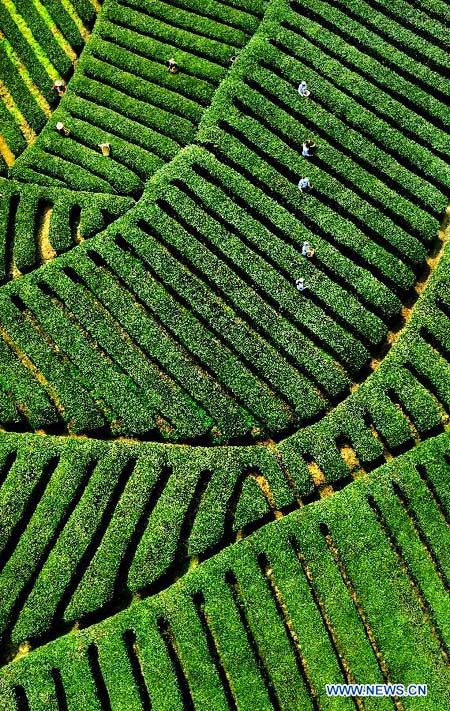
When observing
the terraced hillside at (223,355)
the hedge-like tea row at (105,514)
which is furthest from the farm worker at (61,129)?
the hedge-like tea row at (105,514)

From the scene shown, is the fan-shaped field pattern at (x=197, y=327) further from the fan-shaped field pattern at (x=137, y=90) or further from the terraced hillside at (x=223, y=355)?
the fan-shaped field pattern at (x=137, y=90)

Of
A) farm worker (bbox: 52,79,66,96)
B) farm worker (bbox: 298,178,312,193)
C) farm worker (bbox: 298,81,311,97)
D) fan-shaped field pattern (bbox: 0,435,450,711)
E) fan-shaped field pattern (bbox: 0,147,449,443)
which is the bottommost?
fan-shaped field pattern (bbox: 0,435,450,711)

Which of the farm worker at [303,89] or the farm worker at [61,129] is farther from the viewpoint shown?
the farm worker at [61,129]

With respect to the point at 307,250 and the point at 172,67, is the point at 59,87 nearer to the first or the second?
the point at 172,67

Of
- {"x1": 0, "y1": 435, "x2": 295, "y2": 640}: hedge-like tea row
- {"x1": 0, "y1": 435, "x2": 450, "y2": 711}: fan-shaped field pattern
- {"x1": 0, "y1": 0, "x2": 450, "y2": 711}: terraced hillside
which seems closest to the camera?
{"x1": 0, "y1": 435, "x2": 450, "y2": 711}: fan-shaped field pattern

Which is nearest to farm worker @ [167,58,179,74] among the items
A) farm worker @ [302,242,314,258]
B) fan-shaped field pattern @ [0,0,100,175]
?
fan-shaped field pattern @ [0,0,100,175]

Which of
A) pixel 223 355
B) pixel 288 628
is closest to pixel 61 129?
pixel 223 355

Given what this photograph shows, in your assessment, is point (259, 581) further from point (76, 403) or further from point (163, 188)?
point (163, 188)

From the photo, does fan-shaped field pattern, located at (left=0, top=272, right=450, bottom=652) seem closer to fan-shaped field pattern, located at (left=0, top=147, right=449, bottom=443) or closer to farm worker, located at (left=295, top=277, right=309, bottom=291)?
fan-shaped field pattern, located at (left=0, top=147, right=449, bottom=443)
